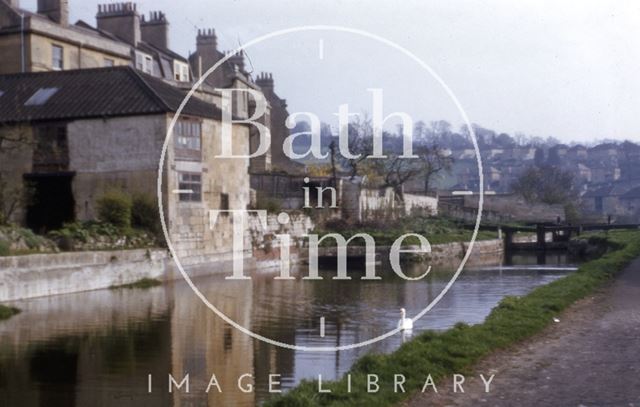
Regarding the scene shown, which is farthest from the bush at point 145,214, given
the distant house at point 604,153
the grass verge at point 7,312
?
the distant house at point 604,153

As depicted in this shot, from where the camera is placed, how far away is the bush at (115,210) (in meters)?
28.3

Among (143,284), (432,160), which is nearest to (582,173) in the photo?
(432,160)

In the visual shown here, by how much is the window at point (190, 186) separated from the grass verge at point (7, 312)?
12174mm

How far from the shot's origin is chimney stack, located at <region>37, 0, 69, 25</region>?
4131 centimetres

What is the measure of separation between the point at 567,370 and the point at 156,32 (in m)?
44.2

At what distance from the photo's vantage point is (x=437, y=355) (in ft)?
36.4

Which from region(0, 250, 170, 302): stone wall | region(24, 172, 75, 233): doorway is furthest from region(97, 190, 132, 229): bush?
region(24, 172, 75, 233): doorway

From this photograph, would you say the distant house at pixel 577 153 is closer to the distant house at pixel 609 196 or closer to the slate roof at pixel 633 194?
the distant house at pixel 609 196

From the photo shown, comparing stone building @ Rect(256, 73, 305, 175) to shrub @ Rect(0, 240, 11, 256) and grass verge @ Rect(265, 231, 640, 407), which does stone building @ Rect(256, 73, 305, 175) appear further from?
grass verge @ Rect(265, 231, 640, 407)

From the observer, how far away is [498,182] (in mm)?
124875

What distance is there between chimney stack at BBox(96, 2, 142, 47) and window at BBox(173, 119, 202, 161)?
16.8 metres

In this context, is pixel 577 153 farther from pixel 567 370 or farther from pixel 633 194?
pixel 567 370

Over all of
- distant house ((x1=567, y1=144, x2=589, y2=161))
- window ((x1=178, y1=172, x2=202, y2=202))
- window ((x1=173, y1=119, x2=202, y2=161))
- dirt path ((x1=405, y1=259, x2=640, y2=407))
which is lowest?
dirt path ((x1=405, y1=259, x2=640, y2=407))

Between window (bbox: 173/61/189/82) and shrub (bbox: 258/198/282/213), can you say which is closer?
shrub (bbox: 258/198/282/213)
